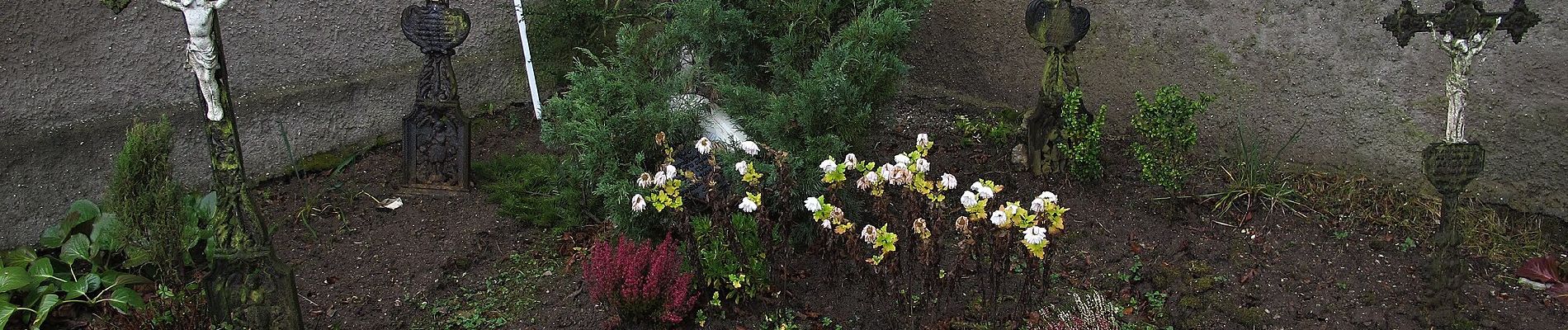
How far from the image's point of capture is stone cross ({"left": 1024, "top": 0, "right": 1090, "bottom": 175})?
173 inches

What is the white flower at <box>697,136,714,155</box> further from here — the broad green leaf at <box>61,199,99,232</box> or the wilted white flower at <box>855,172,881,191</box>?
the broad green leaf at <box>61,199,99,232</box>

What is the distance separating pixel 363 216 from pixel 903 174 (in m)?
2.31

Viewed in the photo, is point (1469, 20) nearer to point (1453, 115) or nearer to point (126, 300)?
point (1453, 115)

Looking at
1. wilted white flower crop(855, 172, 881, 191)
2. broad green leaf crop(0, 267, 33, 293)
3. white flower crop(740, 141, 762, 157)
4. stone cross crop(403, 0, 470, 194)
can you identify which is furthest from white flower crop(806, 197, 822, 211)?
broad green leaf crop(0, 267, 33, 293)

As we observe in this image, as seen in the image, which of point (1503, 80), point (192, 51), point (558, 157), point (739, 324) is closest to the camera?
point (192, 51)

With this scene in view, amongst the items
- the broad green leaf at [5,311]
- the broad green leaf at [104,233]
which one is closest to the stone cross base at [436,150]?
the broad green leaf at [104,233]

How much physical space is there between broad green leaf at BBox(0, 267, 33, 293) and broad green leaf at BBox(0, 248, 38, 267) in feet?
0.69

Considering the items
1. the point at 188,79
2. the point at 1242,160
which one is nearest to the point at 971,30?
the point at 1242,160

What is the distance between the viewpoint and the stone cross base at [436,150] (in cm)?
471

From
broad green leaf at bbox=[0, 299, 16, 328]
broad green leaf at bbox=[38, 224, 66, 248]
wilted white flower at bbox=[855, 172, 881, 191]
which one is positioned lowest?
broad green leaf at bbox=[38, 224, 66, 248]

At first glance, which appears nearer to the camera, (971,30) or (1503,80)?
(1503,80)

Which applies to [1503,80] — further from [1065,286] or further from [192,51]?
[192,51]

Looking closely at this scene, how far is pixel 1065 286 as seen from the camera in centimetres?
399

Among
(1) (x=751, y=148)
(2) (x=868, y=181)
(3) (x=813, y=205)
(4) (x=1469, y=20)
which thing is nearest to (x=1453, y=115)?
(4) (x=1469, y=20)
